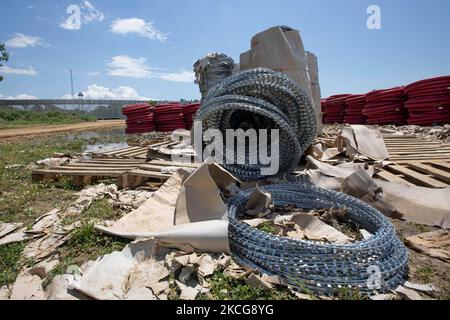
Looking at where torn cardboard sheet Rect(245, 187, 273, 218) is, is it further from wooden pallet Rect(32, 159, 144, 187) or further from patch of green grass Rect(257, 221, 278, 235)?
wooden pallet Rect(32, 159, 144, 187)

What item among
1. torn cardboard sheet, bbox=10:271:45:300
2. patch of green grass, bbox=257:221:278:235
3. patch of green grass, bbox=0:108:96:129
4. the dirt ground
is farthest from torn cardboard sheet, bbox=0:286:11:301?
patch of green grass, bbox=0:108:96:129

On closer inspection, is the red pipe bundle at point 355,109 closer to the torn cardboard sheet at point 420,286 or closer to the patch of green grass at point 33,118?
the torn cardboard sheet at point 420,286

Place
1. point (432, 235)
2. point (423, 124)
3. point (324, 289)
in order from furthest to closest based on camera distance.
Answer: point (423, 124), point (432, 235), point (324, 289)

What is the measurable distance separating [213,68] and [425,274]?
16.1ft

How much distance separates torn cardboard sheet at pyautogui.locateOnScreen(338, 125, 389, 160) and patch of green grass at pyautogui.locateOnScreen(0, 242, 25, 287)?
3.95 meters

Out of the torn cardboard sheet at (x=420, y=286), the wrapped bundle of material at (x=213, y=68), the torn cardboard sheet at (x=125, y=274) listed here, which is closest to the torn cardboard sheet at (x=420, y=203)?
the torn cardboard sheet at (x=420, y=286)

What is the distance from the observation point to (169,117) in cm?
1155

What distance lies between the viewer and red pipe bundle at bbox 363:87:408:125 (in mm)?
9578

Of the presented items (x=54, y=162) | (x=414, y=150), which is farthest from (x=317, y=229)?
(x=54, y=162)
